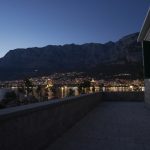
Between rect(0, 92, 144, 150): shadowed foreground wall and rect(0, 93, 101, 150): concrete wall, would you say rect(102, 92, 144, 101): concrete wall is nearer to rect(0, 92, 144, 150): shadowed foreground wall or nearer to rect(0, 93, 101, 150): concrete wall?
rect(0, 92, 144, 150): shadowed foreground wall

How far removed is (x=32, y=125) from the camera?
7.32 meters

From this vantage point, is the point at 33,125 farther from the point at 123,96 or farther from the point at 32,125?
the point at 123,96

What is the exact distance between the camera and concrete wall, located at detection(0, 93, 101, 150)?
581 centimetres

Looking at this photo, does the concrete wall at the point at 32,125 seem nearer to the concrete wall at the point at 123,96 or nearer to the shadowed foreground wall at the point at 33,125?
the shadowed foreground wall at the point at 33,125

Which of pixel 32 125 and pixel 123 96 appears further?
pixel 123 96

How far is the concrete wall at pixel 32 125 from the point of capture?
581cm

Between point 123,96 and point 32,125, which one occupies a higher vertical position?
point 123,96

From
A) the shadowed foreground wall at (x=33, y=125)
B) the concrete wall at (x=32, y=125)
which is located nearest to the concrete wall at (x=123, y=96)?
the shadowed foreground wall at (x=33, y=125)

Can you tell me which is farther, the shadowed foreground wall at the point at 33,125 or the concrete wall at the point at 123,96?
the concrete wall at the point at 123,96

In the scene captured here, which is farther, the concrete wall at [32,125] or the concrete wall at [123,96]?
the concrete wall at [123,96]

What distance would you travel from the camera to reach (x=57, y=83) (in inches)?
4353

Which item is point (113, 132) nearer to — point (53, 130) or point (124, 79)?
point (53, 130)

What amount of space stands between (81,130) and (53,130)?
246 cm

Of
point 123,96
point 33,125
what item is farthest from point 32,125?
point 123,96
